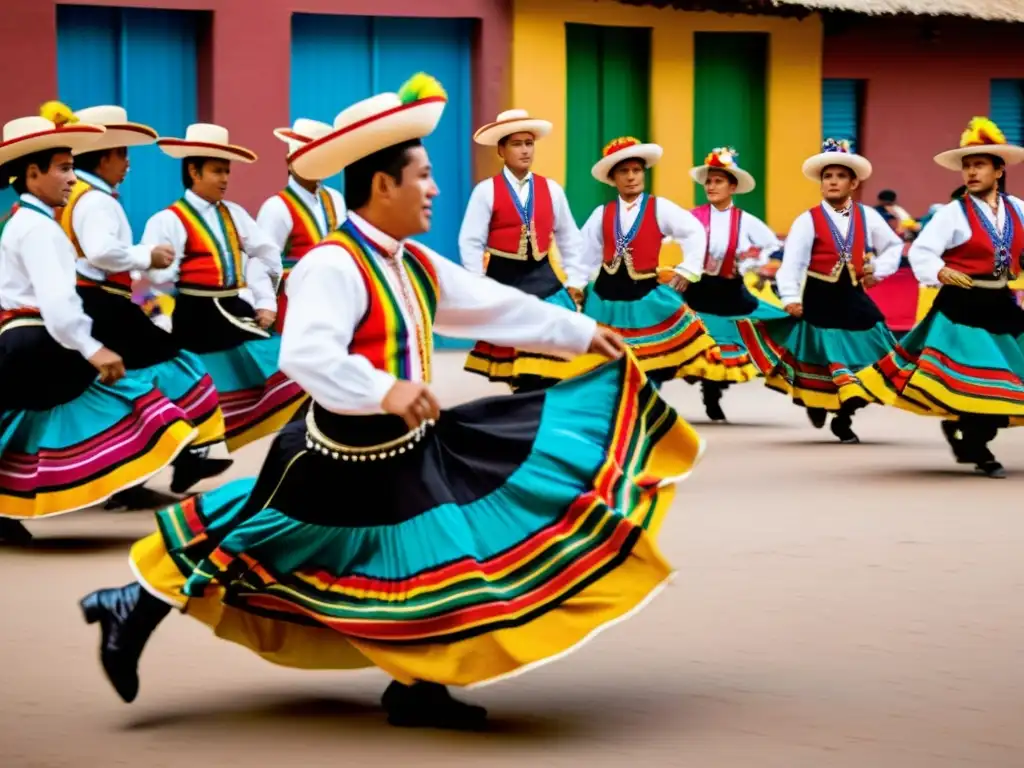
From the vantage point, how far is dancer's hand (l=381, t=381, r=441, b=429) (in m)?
5.15

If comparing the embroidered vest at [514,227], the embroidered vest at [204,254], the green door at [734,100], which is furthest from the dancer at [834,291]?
the green door at [734,100]

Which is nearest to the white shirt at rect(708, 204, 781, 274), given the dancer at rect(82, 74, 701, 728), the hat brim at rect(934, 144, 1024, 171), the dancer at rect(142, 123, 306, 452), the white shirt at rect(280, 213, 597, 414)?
the hat brim at rect(934, 144, 1024, 171)

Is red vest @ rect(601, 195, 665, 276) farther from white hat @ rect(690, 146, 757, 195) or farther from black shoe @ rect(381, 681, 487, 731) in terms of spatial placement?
black shoe @ rect(381, 681, 487, 731)

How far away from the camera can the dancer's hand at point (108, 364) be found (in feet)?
27.5

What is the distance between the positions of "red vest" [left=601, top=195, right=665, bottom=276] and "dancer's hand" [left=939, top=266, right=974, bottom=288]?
286cm

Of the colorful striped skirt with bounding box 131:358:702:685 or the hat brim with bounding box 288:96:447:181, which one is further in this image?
the hat brim with bounding box 288:96:447:181

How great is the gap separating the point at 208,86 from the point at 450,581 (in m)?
15.4

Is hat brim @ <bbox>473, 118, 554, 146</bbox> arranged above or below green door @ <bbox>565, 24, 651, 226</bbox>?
below

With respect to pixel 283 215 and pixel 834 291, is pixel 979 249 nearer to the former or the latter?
pixel 834 291

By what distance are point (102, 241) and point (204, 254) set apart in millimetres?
1660

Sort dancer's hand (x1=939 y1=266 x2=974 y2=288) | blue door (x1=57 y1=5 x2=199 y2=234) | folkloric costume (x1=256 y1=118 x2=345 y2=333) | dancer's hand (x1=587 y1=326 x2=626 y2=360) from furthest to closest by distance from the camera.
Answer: blue door (x1=57 y1=5 x2=199 y2=234), folkloric costume (x1=256 y1=118 x2=345 y2=333), dancer's hand (x1=939 y1=266 x2=974 y2=288), dancer's hand (x1=587 y1=326 x2=626 y2=360)

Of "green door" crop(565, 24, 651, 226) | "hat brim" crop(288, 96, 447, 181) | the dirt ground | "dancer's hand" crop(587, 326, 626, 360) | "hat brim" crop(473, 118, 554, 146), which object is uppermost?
"green door" crop(565, 24, 651, 226)

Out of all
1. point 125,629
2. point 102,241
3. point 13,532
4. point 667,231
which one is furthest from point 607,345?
point 667,231

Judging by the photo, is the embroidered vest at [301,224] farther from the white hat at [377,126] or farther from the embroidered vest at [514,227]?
the white hat at [377,126]
